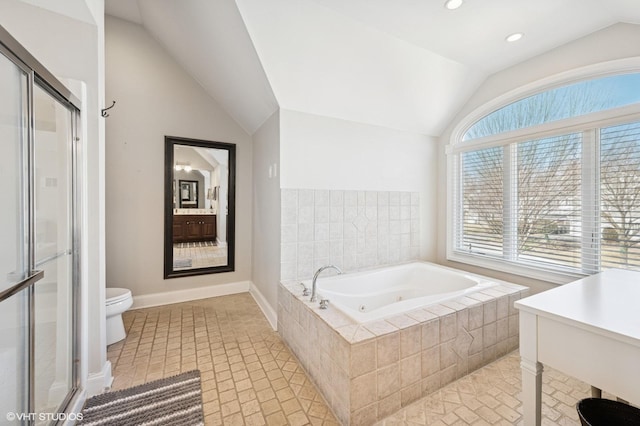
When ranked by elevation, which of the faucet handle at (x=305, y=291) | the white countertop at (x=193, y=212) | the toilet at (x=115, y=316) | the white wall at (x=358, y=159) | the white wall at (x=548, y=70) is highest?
the white wall at (x=548, y=70)

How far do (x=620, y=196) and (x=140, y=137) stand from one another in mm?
4633

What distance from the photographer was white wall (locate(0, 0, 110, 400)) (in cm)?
157

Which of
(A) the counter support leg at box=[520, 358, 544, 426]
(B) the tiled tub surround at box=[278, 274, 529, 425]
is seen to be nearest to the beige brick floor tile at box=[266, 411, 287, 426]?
(B) the tiled tub surround at box=[278, 274, 529, 425]

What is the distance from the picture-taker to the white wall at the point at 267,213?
8.37 feet

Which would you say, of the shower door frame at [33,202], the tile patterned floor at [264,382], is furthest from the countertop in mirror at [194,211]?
the shower door frame at [33,202]

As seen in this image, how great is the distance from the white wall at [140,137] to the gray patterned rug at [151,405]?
1652mm

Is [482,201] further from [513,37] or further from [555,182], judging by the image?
[513,37]

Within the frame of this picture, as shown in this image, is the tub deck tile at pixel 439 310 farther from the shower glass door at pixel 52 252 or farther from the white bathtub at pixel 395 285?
the shower glass door at pixel 52 252

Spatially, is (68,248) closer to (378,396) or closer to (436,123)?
(378,396)

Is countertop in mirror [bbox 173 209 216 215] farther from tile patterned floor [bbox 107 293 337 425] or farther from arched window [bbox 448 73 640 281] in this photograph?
arched window [bbox 448 73 640 281]

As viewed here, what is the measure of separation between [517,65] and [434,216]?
181cm

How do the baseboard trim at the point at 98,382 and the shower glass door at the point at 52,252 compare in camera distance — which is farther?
the baseboard trim at the point at 98,382

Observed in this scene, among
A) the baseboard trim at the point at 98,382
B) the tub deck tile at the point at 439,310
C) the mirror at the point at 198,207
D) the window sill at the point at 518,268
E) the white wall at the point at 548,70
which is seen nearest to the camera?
the baseboard trim at the point at 98,382

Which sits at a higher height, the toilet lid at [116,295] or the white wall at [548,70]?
the white wall at [548,70]
